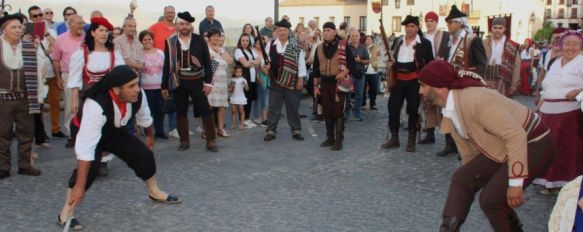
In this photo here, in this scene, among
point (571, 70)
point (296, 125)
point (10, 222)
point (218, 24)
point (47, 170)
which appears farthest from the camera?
point (218, 24)

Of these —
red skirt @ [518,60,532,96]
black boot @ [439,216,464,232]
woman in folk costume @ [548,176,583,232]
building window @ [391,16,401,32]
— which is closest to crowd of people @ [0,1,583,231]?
black boot @ [439,216,464,232]

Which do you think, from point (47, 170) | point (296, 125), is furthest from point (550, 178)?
point (47, 170)

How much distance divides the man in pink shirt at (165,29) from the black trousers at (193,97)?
2170 mm

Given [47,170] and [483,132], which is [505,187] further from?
[47,170]

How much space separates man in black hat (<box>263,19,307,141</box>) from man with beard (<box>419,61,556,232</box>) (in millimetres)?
5537

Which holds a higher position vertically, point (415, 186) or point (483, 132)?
point (483, 132)

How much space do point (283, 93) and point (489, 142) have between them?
5932mm

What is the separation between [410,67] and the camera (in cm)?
851

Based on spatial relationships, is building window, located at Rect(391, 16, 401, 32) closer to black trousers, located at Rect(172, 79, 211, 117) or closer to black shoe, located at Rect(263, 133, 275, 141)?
black shoe, located at Rect(263, 133, 275, 141)

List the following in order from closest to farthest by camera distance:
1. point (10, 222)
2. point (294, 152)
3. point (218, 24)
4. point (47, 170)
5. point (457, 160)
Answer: point (10, 222), point (47, 170), point (457, 160), point (294, 152), point (218, 24)

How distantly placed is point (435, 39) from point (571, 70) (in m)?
3.03

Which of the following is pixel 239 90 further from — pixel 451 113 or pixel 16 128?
pixel 451 113

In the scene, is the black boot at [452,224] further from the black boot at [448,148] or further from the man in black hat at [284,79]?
the man in black hat at [284,79]

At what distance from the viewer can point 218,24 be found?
12727mm
